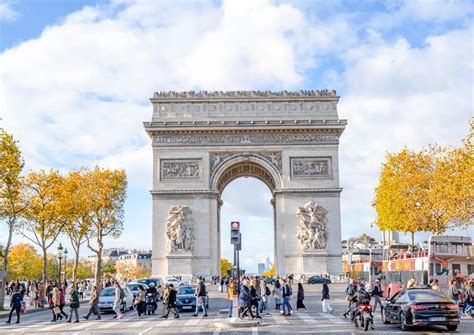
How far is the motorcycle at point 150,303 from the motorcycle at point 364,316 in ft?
37.8

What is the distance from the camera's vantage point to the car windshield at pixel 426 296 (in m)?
19.8

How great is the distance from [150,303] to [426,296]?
13625 millimetres

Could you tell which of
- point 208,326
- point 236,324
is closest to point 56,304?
point 208,326

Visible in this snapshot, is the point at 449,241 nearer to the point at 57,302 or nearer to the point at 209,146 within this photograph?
the point at 57,302

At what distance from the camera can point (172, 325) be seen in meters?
22.9

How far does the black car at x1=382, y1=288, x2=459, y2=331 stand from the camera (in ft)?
63.1

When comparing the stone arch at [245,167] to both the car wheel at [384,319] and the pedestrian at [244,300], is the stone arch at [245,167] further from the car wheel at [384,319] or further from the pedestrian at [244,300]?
the car wheel at [384,319]

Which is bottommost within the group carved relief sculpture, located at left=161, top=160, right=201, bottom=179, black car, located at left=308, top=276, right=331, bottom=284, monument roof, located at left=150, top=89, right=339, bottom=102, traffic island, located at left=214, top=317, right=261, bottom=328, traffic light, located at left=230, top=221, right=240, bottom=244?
traffic island, located at left=214, top=317, right=261, bottom=328

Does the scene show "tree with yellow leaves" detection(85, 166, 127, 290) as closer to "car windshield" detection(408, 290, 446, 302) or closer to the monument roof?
the monument roof

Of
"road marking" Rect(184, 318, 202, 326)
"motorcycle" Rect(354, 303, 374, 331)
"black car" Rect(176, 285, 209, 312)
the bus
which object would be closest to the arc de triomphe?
the bus

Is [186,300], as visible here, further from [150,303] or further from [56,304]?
[56,304]

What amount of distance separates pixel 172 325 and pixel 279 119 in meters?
33.5

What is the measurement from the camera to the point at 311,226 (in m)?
52.9

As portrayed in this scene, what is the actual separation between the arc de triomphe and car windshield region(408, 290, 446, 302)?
32576 millimetres
